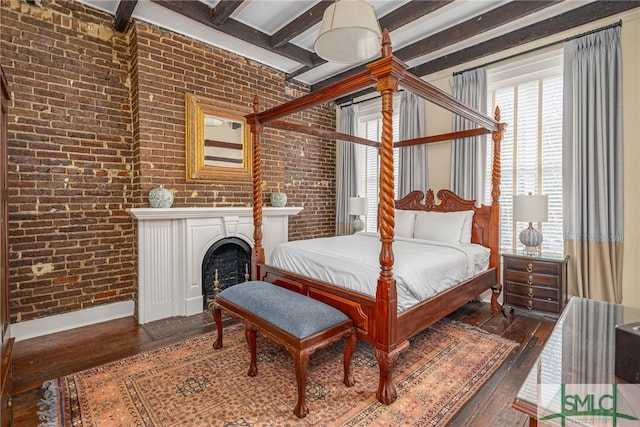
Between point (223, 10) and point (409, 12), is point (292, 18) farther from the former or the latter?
point (409, 12)

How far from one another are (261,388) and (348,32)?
2718 millimetres

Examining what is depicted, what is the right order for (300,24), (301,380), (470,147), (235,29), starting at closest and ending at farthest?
(301,380) < (300,24) < (235,29) < (470,147)

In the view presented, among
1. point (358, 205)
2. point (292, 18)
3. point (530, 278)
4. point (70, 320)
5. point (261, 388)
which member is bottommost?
point (261, 388)

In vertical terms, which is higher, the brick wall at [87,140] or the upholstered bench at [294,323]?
the brick wall at [87,140]

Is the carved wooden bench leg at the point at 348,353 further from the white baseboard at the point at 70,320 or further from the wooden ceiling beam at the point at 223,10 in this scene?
the wooden ceiling beam at the point at 223,10

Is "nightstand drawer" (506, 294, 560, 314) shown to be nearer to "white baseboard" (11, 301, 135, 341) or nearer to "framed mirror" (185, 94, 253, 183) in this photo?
"framed mirror" (185, 94, 253, 183)

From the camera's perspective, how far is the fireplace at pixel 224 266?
3.80m

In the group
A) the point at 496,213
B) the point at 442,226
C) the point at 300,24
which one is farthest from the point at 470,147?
the point at 300,24

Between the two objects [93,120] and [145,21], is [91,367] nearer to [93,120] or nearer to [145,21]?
[93,120]

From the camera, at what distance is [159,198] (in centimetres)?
334

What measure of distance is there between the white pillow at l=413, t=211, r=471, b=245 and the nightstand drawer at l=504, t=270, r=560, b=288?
60 centimetres

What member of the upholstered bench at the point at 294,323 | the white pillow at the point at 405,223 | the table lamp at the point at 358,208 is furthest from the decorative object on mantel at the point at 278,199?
the upholstered bench at the point at 294,323

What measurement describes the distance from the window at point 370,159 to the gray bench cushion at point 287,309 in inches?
121

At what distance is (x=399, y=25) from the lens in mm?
3275
